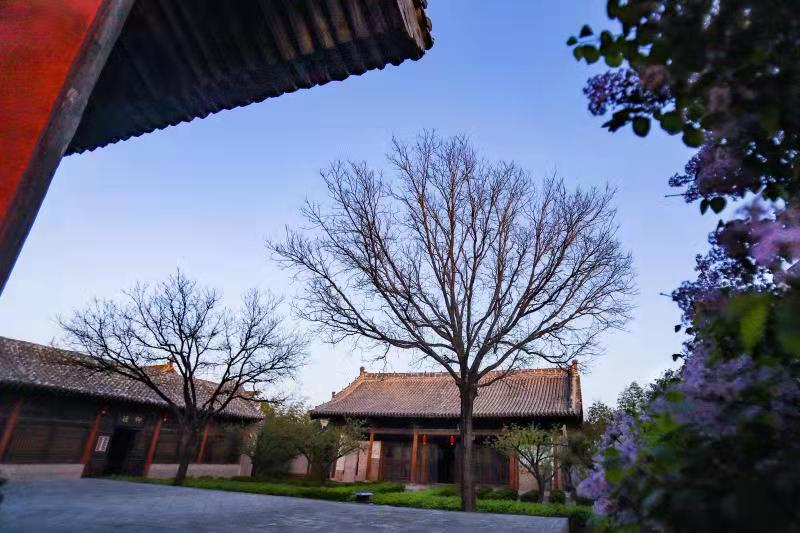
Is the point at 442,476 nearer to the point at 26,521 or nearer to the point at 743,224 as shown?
the point at 26,521

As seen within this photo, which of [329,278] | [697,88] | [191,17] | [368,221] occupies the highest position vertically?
[368,221]

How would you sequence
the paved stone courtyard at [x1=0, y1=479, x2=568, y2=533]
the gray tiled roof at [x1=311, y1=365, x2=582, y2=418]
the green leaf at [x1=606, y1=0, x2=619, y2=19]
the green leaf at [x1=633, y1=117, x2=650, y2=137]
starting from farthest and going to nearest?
the gray tiled roof at [x1=311, y1=365, x2=582, y2=418], the paved stone courtyard at [x1=0, y1=479, x2=568, y2=533], the green leaf at [x1=633, y1=117, x2=650, y2=137], the green leaf at [x1=606, y1=0, x2=619, y2=19]

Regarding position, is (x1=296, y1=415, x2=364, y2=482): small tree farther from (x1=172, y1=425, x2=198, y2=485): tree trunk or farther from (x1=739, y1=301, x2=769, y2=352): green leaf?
(x1=739, y1=301, x2=769, y2=352): green leaf

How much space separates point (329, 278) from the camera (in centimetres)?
1120

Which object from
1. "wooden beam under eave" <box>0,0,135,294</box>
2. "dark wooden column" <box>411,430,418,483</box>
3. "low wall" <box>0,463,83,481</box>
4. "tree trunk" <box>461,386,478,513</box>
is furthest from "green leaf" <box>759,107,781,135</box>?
"dark wooden column" <box>411,430,418,483</box>

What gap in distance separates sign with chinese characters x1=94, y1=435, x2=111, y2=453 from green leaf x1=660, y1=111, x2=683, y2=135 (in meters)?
21.0

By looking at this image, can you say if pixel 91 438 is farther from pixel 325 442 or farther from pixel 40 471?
pixel 325 442

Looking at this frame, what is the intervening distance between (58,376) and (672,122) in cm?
2034

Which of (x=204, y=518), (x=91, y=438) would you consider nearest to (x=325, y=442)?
(x=91, y=438)

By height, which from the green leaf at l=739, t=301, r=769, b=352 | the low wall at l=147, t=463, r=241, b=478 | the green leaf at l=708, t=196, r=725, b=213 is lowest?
the low wall at l=147, t=463, r=241, b=478

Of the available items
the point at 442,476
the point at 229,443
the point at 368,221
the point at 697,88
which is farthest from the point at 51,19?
the point at 229,443

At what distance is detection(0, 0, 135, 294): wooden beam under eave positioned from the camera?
140 cm

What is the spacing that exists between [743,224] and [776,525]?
0.84 m

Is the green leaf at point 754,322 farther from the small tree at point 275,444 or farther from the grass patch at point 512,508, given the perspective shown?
the small tree at point 275,444
